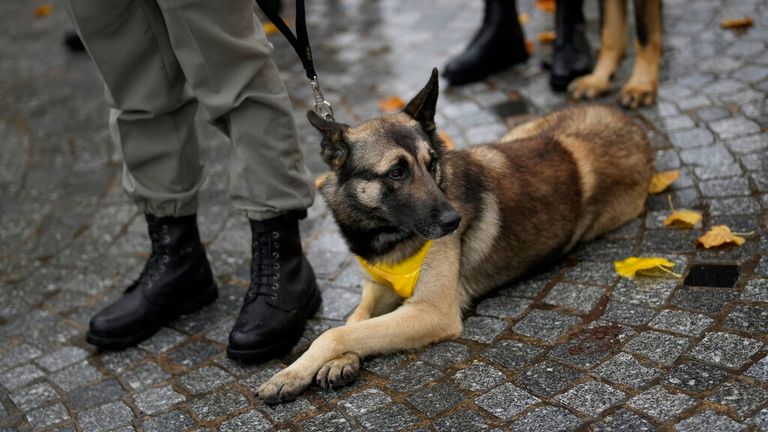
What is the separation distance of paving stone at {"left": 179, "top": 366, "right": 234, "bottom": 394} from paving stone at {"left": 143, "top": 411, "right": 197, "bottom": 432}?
0.18 m

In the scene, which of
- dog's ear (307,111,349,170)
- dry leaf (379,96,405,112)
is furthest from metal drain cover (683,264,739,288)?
dry leaf (379,96,405,112)

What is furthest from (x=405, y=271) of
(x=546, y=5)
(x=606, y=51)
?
(x=546, y=5)

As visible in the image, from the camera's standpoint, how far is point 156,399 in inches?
146

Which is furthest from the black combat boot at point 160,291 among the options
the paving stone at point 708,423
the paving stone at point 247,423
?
the paving stone at point 708,423

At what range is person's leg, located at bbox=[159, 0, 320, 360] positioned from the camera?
140 inches

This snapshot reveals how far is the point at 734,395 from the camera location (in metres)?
2.95

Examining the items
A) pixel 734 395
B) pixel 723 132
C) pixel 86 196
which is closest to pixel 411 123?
pixel 734 395

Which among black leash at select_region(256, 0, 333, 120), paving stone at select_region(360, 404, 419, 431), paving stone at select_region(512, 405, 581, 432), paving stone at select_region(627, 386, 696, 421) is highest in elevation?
black leash at select_region(256, 0, 333, 120)

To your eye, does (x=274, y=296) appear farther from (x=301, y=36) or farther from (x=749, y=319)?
(x=749, y=319)

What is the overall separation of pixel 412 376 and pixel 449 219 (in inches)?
26.5

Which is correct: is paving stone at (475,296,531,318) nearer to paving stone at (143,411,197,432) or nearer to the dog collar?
the dog collar

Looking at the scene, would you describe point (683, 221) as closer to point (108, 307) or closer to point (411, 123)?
point (411, 123)

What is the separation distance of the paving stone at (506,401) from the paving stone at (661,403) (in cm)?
38

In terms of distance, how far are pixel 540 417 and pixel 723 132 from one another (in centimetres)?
269
